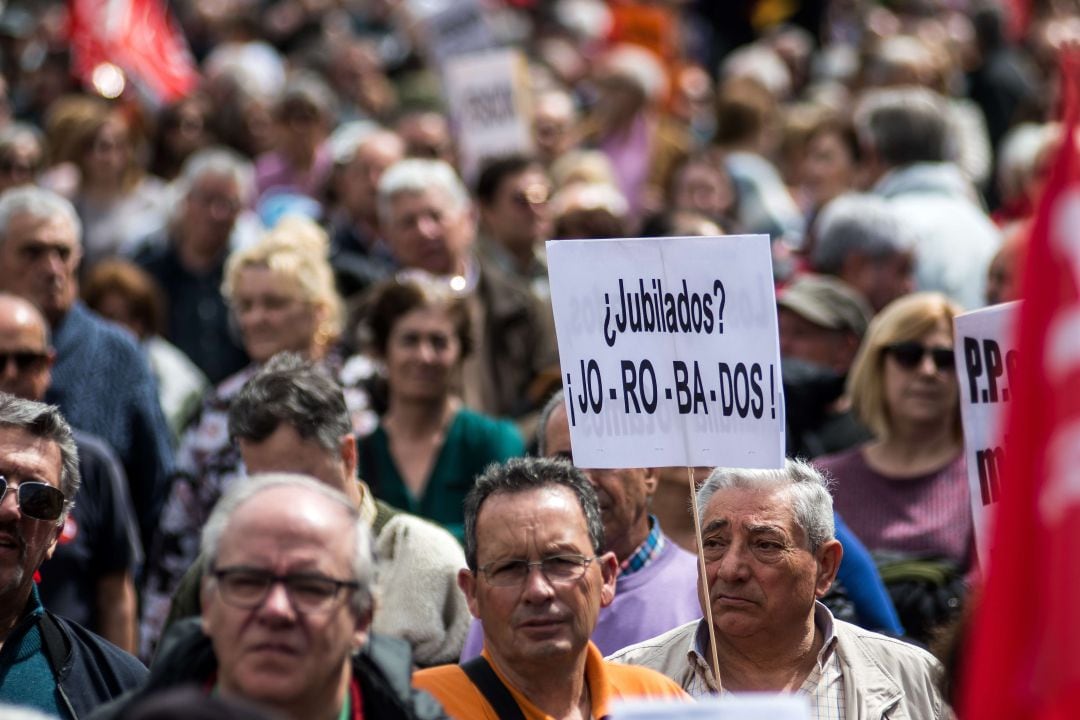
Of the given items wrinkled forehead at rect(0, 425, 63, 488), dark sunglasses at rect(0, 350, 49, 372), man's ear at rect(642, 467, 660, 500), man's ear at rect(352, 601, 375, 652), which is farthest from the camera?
dark sunglasses at rect(0, 350, 49, 372)

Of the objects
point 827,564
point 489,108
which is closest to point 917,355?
point 827,564

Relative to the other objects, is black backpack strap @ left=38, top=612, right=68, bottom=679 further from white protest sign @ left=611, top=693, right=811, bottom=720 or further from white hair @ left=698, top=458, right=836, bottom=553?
white protest sign @ left=611, top=693, right=811, bottom=720

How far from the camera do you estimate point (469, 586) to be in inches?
191

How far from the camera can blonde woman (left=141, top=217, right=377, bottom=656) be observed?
702cm

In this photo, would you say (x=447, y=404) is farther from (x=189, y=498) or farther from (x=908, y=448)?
(x=908, y=448)

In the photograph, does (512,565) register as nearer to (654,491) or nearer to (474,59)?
(654,491)

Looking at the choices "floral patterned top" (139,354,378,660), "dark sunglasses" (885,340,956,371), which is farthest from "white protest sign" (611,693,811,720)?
"dark sunglasses" (885,340,956,371)

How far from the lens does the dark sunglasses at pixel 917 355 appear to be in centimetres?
717

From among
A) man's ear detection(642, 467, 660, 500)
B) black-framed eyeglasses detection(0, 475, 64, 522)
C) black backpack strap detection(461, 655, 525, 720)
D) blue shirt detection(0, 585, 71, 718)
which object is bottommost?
black backpack strap detection(461, 655, 525, 720)

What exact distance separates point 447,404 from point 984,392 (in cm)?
240

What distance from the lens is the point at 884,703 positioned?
16.5 ft

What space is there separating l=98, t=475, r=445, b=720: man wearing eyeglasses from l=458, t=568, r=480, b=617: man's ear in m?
0.84

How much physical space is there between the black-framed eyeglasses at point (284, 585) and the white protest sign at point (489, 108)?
7.65 meters

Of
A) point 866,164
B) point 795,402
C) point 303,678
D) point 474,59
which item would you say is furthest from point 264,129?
point 303,678
